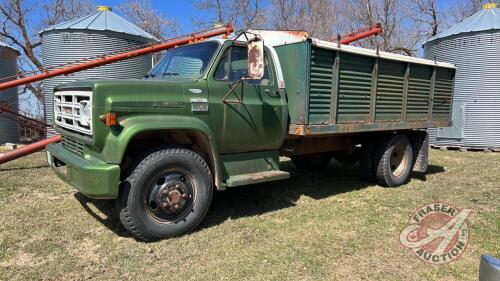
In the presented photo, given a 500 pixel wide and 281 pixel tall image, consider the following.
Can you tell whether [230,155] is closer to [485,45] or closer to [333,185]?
[333,185]

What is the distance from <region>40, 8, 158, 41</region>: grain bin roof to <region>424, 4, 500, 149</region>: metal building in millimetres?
9442

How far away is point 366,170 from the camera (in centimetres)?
700

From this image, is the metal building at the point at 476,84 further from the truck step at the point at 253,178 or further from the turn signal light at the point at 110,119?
the turn signal light at the point at 110,119

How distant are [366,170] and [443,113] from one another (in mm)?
2085

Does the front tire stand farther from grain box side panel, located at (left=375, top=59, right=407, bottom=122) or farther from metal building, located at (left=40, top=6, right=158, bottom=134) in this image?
metal building, located at (left=40, top=6, right=158, bottom=134)

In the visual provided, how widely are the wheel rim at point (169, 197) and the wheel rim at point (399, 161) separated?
4231 mm

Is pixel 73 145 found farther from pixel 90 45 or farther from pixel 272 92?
pixel 90 45

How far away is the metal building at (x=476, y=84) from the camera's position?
1202 cm

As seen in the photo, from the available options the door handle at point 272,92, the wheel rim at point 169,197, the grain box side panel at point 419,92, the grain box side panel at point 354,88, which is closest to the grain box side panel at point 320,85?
the grain box side panel at point 354,88

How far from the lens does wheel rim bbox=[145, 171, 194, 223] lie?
14.0ft

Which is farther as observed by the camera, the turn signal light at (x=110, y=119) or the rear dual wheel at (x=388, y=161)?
the rear dual wheel at (x=388, y=161)

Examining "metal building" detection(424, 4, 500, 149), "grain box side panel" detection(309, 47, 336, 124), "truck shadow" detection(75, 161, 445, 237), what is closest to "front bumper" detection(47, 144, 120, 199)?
"truck shadow" detection(75, 161, 445, 237)

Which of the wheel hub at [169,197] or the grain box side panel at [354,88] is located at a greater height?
the grain box side panel at [354,88]

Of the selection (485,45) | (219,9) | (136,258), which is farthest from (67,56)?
(219,9)
